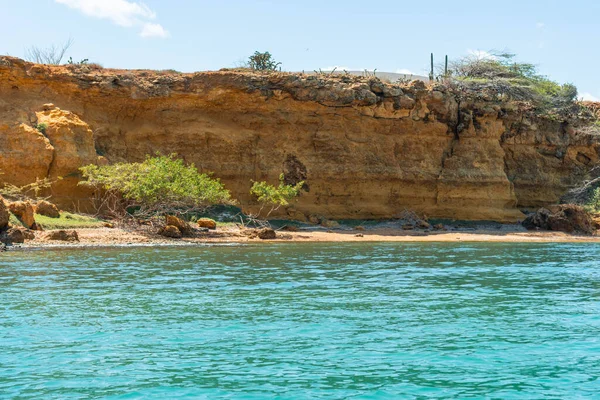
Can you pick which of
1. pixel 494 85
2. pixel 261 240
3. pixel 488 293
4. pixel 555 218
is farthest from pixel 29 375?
pixel 494 85

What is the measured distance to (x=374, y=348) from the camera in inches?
309

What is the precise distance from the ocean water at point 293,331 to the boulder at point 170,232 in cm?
590

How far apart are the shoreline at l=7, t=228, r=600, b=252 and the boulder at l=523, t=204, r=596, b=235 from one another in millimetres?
556

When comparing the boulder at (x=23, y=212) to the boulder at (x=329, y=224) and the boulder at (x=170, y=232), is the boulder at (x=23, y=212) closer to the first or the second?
the boulder at (x=170, y=232)

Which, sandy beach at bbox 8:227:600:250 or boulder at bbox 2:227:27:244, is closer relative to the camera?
boulder at bbox 2:227:27:244

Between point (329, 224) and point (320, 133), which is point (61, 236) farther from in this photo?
point (320, 133)

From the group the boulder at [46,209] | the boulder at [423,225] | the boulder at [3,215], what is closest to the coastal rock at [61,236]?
the boulder at [3,215]

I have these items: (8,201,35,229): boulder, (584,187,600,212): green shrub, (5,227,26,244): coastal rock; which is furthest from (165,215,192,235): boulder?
(584,187,600,212): green shrub

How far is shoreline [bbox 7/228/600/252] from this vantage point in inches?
777

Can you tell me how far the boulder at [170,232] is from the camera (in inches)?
858

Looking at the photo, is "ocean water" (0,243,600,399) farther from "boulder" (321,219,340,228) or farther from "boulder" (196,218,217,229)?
Answer: "boulder" (321,219,340,228)

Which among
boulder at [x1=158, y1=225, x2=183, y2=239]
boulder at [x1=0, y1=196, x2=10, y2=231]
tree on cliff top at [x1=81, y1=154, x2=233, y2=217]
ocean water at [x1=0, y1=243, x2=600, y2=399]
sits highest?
tree on cliff top at [x1=81, y1=154, x2=233, y2=217]

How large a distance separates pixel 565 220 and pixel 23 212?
65.5ft

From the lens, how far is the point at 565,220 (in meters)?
28.3
